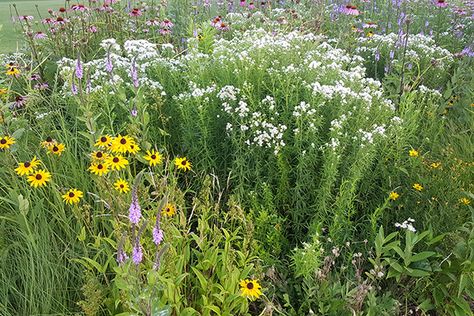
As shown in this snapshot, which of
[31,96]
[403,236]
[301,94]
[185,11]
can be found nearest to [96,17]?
[185,11]

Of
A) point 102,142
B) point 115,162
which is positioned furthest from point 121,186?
point 102,142

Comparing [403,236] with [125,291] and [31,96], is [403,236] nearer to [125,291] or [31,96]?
[125,291]

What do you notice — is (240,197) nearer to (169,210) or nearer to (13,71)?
(169,210)

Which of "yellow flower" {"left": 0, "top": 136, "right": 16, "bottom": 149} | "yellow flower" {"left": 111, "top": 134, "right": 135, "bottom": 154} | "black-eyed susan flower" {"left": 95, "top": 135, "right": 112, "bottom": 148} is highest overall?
"yellow flower" {"left": 0, "top": 136, "right": 16, "bottom": 149}

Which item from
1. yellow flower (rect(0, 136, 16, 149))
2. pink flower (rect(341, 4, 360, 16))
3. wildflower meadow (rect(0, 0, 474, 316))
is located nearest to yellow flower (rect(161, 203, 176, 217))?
wildflower meadow (rect(0, 0, 474, 316))

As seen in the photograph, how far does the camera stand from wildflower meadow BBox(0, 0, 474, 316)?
2039 millimetres

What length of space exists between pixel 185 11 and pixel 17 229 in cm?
384

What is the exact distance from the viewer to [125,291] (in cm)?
169

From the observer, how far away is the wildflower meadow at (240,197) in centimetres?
204

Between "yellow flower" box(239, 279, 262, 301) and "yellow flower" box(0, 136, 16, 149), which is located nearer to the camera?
"yellow flower" box(239, 279, 262, 301)

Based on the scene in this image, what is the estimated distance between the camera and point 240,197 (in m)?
2.72

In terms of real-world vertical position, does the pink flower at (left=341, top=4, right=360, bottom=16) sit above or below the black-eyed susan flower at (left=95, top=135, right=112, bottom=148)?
below

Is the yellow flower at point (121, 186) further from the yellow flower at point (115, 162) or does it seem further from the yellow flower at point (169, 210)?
the yellow flower at point (169, 210)

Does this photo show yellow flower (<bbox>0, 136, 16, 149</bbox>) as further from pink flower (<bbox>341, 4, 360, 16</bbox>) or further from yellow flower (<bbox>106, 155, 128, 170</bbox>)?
pink flower (<bbox>341, 4, 360, 16</bbox>)
